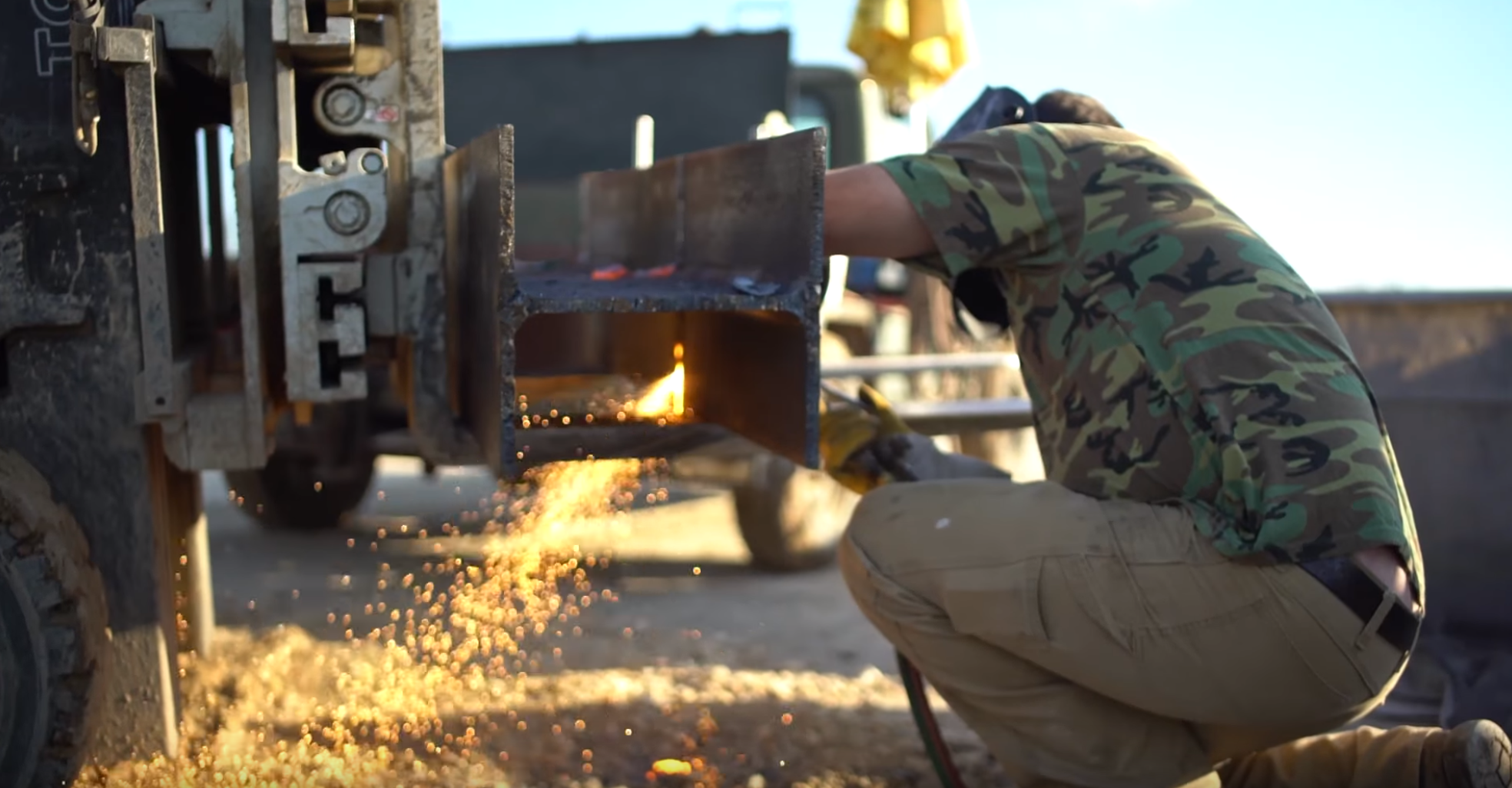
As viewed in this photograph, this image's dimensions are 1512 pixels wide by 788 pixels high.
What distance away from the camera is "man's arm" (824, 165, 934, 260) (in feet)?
7.31

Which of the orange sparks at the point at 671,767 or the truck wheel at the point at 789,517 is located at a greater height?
the orange sparks at the point at 671,767

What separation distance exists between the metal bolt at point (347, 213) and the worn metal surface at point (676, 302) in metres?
0.18

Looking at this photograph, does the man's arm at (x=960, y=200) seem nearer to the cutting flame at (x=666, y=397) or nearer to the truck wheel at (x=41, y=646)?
the cutting flame at (x=666, y=397)

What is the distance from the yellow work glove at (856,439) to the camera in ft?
9.00

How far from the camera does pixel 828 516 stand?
199 inches

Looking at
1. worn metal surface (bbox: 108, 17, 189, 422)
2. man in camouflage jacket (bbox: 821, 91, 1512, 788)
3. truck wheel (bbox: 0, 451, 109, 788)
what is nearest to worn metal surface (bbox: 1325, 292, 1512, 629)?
man in camouflage jacket (bbox: 821, 91, 1512, 788)

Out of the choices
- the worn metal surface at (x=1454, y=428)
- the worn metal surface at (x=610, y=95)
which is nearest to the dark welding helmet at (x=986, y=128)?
the worn metal surface at (x=1454, y=428)

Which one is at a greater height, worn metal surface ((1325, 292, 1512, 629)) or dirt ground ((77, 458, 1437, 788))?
worn metal surface ((1325, 292, 1512, 629))

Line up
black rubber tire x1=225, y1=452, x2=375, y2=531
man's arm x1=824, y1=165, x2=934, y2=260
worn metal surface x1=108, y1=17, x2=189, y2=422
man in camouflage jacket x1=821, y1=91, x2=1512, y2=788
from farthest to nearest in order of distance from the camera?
1. black rubber tire x1=225, y1=452, x2=375, y2=531
2. man's arm x1=824, y1=165, x2=934, y2=260
3. man in camouflage jacket x1=821, y1=91, x2=1512, y2=788
4. worn metal surface x1=108, y1=17, x2=189, y2=422

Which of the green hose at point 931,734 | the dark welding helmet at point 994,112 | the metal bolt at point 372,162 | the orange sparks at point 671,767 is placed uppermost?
the dark welding helmet at point 994,112

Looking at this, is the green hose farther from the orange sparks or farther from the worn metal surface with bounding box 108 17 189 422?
the worn metal surface with bounding box 108 17 189 422

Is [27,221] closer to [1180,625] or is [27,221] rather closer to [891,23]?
[1180,625]

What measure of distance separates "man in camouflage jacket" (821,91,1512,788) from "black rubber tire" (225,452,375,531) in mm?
3207

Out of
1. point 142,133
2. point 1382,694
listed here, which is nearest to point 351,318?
point 142,133
